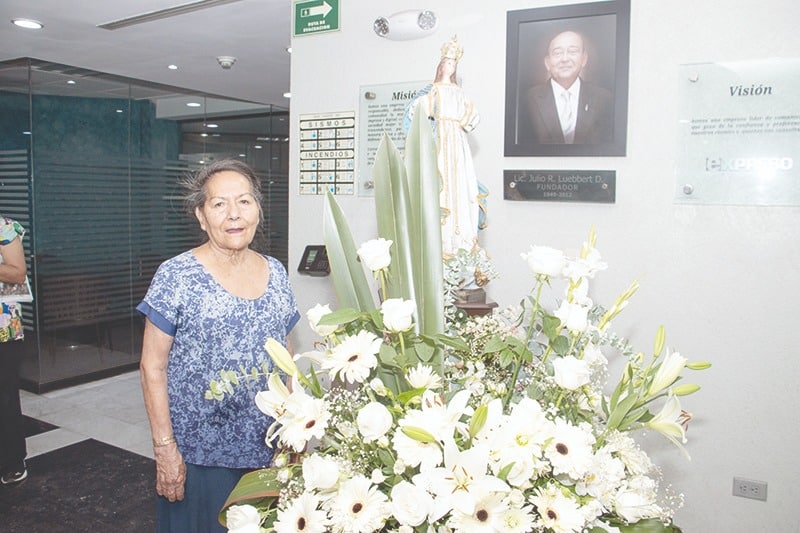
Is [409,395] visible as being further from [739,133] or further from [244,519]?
[739,133]

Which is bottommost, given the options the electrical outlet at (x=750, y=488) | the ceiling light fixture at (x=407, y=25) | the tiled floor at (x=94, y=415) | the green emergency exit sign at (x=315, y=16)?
the tiled floor at (x=94, y=415)

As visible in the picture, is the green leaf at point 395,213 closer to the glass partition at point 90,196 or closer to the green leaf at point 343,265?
the green leaf at point 343,265

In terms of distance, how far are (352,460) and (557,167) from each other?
6.31 ft

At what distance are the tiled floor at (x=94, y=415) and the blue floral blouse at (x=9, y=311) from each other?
2.79 ft

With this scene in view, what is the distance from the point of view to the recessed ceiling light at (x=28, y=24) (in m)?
3.75

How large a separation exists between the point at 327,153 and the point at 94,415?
8.41ft

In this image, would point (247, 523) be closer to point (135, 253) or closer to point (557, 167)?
point (557, 167)

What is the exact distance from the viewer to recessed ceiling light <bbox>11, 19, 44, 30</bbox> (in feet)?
12.3

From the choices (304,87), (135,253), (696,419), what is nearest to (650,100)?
(696,419)

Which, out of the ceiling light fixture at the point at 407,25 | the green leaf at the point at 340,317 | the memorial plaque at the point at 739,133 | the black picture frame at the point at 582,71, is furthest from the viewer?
the ceiling light fixture at the point at 407,25

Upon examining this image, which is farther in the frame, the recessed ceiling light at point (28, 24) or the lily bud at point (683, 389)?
the recessed ceiling light at point (28, 24)

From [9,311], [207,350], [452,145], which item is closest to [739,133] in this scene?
[452,145]

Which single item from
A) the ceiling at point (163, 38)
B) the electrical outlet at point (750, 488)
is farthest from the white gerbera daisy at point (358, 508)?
the ceiling at point (163, 38)

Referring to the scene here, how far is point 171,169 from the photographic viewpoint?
5.71 metres
